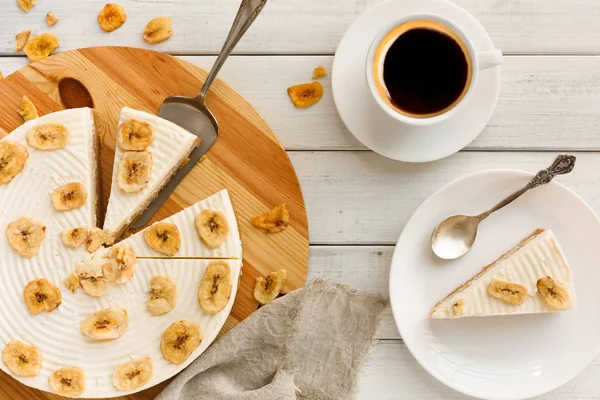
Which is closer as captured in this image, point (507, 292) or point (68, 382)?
point (68, 382)

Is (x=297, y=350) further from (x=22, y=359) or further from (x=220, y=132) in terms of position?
(x=22, y=359)

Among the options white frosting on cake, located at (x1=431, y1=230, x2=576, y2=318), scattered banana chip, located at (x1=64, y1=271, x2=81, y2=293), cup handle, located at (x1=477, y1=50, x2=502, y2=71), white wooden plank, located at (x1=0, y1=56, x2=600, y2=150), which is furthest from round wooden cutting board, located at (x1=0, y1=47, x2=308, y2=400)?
cup handle, located at (x1=477, y1=50, x2=502, y2=71)

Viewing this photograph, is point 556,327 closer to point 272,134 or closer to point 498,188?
point 498,188

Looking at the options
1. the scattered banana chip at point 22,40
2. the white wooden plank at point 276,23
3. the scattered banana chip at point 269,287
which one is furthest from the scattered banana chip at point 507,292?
the scattered banana chip at point 22,40

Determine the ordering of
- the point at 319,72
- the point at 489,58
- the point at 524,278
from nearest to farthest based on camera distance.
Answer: the point at 489,58
the point at 524,278
the point at 319,72

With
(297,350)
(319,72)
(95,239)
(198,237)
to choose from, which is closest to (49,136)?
(95,239)

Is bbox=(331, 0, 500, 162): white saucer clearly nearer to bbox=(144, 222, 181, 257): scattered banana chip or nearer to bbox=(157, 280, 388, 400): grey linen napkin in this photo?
bbox=(157, 280, 388, 400): grey linen napkin

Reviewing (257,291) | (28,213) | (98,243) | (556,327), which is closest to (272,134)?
(257,291)
